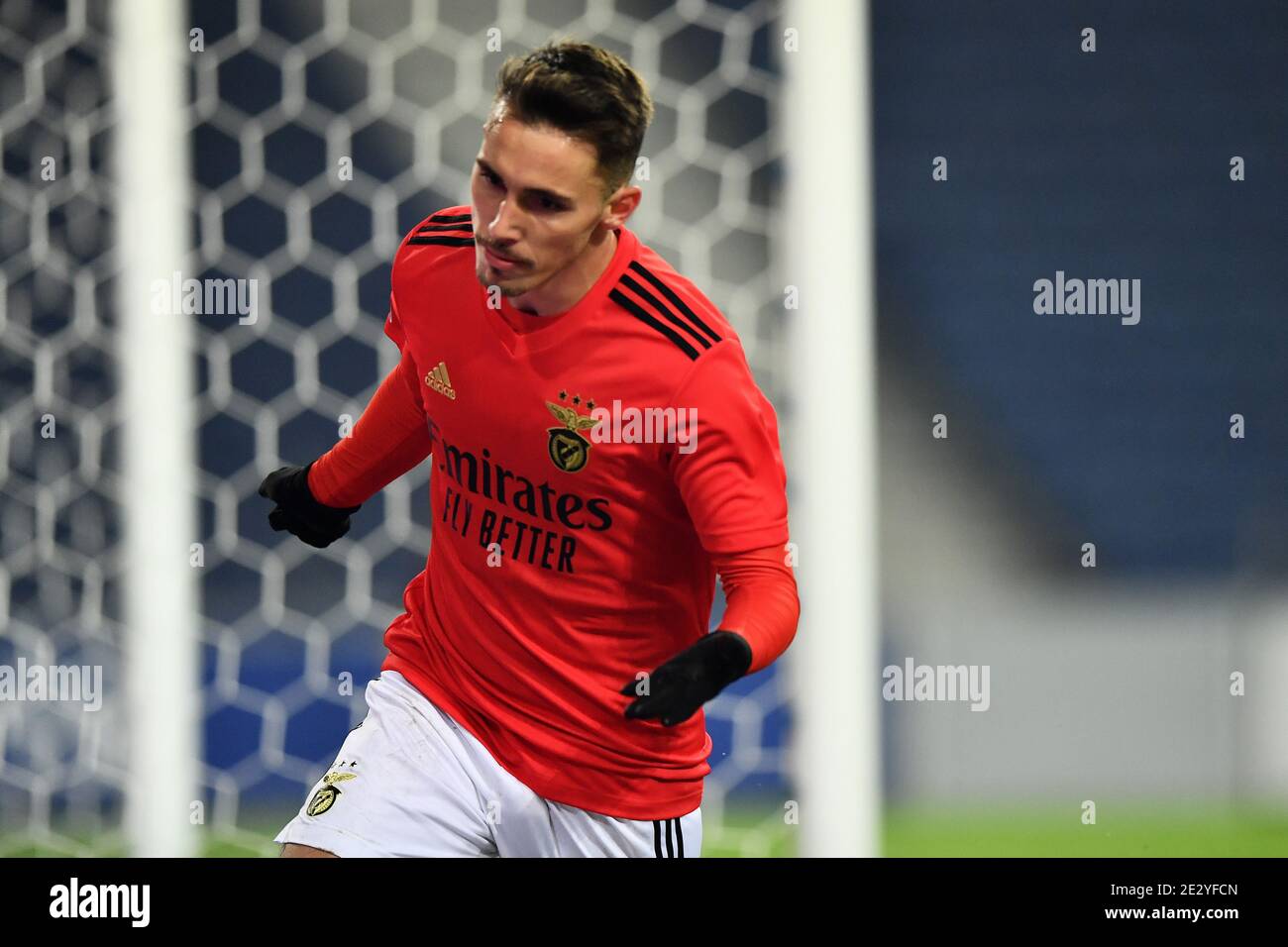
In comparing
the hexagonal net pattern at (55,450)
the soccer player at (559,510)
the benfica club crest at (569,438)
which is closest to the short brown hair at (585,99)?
the soccer player at (559,510)

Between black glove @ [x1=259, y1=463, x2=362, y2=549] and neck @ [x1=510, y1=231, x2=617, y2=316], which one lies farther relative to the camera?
black glove @ [x1=259, y1=463, x2=362, y2=549]

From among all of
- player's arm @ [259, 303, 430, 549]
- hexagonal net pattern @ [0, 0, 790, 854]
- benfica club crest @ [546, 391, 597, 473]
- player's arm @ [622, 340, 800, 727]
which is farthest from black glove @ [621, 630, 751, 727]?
hexagonal net pattern @ [0, 0, 790, 854]

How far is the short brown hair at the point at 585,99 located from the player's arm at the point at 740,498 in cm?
24

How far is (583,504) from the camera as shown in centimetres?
162

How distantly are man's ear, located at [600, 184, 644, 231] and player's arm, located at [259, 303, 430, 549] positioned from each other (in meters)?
0.31

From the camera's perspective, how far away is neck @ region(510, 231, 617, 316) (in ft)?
5.27

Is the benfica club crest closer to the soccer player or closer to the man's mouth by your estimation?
the soccer player

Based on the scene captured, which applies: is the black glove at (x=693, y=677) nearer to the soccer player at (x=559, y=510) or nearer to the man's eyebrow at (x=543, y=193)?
the soccer player at (x=559, y=510)

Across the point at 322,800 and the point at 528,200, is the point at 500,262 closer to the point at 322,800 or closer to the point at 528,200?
the point at 528,200

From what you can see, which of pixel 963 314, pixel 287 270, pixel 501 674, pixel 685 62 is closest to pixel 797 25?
pixel 685 62

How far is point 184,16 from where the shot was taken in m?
2.51

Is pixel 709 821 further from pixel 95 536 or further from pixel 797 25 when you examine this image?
pixel 797 25

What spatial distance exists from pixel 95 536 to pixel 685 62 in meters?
1.33

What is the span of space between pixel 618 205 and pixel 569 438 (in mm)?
256
